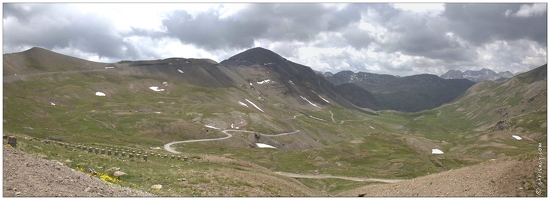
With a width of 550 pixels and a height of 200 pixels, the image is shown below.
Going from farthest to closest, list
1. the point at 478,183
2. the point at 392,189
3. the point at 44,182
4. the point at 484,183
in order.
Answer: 1. the point at 392,189
2. the point at 478,183
3. the point at 484,183
4. the point at 44,182

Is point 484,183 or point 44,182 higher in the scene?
point 44,182

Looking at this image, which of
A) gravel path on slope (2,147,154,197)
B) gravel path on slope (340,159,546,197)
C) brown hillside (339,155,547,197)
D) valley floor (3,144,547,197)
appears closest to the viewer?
gravel path on slope (2,147,154,197)

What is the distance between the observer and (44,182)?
2288 centimetres

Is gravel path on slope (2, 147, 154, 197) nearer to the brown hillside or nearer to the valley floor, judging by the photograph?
the valley floor

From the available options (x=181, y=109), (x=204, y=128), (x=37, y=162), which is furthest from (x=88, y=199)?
(x=181, y=109)

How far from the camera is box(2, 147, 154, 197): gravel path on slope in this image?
21036 mm

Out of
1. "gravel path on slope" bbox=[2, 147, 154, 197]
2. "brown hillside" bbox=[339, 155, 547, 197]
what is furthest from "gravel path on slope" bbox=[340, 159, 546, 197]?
"gravel path on slope" bbox=[2, 147, 154, 197]

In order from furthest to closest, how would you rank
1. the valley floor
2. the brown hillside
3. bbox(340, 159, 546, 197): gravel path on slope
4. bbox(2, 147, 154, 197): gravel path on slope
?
bbox(340, 159, 546, 197): gravel path on slope → the brown hillside → the valley floor → bbox(2, 147, 154, 197): gravel path on slope

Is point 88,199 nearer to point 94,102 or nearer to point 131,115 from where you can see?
point 131,115

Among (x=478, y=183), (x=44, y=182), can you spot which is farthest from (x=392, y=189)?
(x=44, y=182)

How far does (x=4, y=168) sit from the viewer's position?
2320 cm

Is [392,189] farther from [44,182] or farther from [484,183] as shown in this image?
[44,182]

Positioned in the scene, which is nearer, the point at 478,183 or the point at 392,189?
the point at 478,183

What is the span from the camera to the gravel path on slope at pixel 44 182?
21036mm
